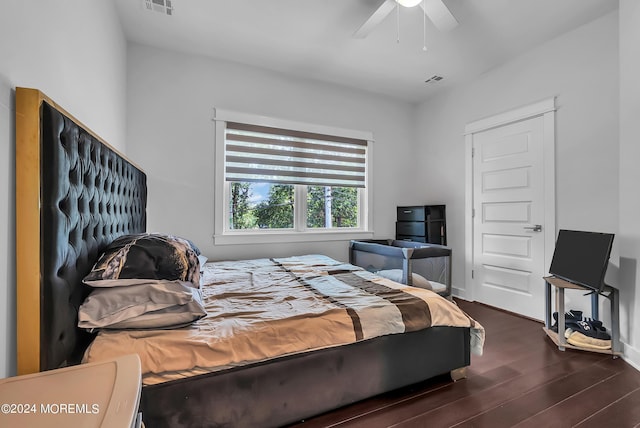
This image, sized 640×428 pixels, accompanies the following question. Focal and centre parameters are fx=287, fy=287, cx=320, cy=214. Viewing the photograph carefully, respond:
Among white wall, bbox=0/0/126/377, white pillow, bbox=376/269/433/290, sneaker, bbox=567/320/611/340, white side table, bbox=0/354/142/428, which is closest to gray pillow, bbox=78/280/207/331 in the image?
white wall, bbox=0/0/126/377

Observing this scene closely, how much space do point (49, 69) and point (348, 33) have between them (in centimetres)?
221

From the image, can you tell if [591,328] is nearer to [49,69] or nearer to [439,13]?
[439,13]

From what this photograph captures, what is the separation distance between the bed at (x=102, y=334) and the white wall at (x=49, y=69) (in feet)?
0.11

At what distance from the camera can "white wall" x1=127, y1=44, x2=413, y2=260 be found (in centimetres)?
282

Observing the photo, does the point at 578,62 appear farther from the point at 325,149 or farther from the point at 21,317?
the point at 21,317

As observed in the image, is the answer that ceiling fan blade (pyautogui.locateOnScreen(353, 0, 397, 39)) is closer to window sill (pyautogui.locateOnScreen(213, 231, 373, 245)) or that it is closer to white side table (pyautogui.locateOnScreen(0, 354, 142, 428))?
window sill (pyautogui.locateOnScreen(213, 231, 373, 245))

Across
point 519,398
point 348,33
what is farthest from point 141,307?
point 348,33

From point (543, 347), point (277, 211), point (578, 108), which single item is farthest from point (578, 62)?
point (277, 211)

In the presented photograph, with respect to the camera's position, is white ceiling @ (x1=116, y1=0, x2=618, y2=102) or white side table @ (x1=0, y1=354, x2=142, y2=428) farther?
white ceiling @ (x1=116, y1=0, x2=618, y2=102)

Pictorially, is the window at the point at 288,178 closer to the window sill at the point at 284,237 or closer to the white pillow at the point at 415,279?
the window sill at the point at 284,237

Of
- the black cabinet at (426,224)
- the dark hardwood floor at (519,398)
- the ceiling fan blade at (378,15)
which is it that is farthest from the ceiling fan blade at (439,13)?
the dark hardwood floor at (519,398)

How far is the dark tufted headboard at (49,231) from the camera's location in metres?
0.95

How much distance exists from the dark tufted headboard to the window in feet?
6.11

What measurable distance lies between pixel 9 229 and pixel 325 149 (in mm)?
3034
